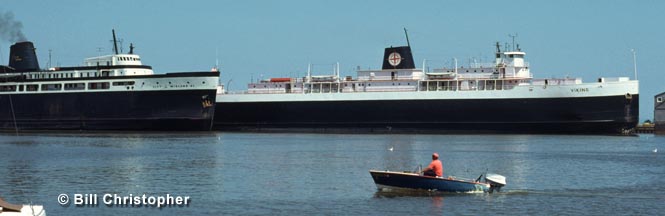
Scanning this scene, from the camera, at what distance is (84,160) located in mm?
42906

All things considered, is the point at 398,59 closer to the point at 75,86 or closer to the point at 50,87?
the point at 75,86

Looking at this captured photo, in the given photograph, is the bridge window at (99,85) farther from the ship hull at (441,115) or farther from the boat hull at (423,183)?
the boat hull at (423,183)

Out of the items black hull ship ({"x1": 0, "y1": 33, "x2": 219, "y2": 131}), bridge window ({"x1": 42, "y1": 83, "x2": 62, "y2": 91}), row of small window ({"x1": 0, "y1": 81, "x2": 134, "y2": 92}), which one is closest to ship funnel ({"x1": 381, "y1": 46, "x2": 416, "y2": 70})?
black hull ship ({"x1": 0, "y1": 33, "x2": 219, "y2": 131})

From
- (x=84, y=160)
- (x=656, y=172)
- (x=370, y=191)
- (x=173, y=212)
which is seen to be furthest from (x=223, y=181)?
(x=656, y=172)

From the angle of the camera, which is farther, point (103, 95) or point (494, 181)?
point (103, 95)

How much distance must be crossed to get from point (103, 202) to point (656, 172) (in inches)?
879

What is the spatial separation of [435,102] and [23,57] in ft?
117

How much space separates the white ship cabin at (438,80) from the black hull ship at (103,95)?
9.90 metres

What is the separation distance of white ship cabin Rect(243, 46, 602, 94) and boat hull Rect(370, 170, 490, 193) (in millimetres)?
47669

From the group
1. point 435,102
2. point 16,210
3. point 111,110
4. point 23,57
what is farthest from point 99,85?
point 16,210

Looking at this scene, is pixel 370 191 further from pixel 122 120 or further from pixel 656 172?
pixel 122 120

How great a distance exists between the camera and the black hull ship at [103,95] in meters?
78.8

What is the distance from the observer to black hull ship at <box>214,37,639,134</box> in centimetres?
7350

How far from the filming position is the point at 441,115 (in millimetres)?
78188
